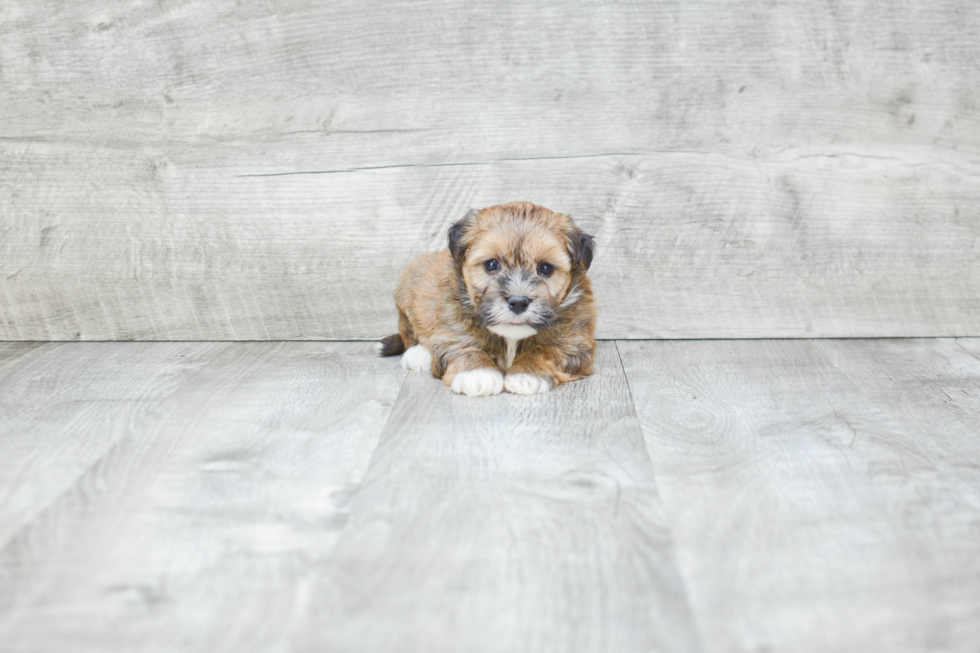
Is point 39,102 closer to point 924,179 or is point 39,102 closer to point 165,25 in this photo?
point 165,25

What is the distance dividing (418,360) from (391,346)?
31cm

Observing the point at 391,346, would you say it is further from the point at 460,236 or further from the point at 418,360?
the point at 460,236

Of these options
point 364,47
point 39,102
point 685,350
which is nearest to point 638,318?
point 685,350

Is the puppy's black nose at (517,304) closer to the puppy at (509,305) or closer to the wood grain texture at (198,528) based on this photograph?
the puppy at (509,305)

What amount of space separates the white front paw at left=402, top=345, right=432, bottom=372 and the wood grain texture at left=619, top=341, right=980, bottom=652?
776 millimetres

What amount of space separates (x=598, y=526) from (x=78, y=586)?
1079 mm

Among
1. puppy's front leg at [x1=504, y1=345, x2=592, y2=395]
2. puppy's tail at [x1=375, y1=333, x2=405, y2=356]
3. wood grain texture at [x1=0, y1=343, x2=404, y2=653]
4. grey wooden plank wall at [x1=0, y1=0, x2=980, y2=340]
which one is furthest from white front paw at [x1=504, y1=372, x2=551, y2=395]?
grey wooden plank wall at [x1=0, y1=0, x2=980, y2=340]

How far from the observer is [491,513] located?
69.8 inches

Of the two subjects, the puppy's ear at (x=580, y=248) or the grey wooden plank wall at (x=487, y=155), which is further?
the grey wooden plank wall at (x=487, y=155)

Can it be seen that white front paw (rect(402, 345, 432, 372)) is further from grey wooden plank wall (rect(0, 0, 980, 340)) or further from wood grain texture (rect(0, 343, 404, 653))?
grey wooden plank wall (rect(0, 0, 980, 340))

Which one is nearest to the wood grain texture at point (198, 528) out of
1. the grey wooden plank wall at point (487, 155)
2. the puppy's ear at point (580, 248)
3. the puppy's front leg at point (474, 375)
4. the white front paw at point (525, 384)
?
the puppy's front leg at point (474, 375)

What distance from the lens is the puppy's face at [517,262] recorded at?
8.14 ft

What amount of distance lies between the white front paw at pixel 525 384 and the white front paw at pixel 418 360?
426mm

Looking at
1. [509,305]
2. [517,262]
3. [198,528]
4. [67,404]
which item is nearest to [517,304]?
[509,305]
